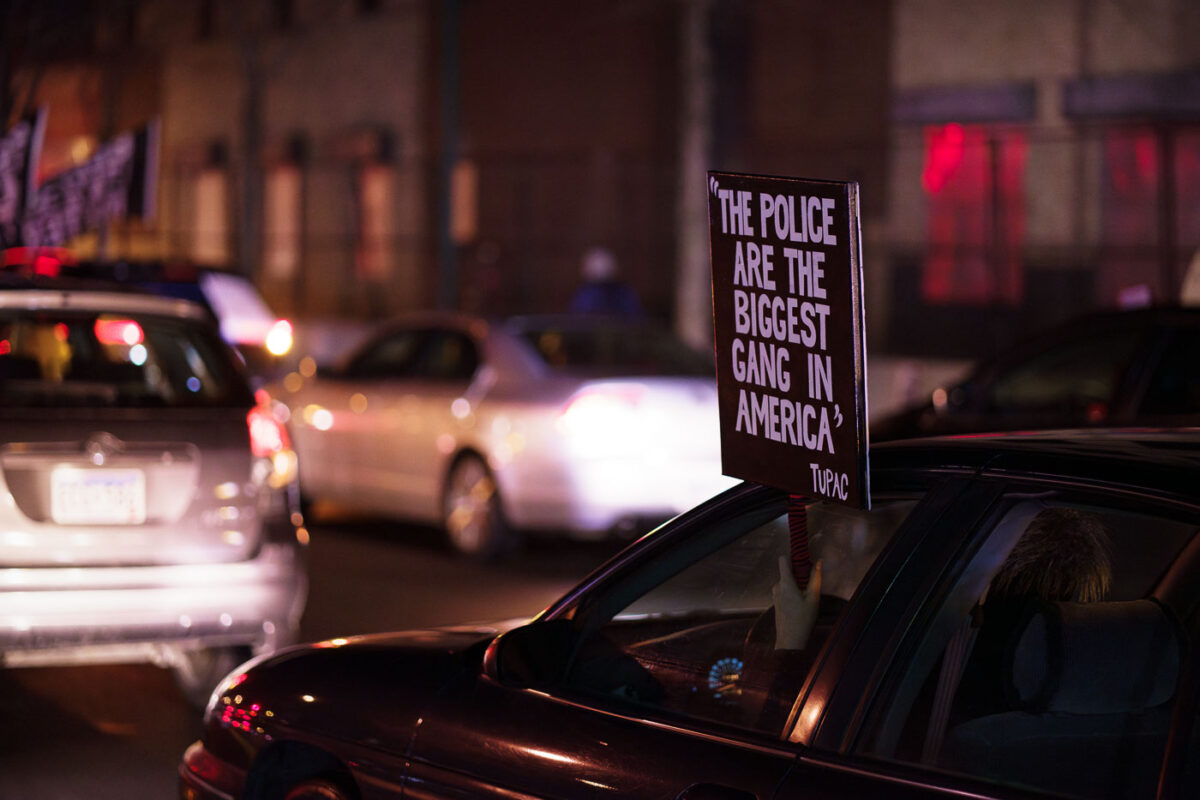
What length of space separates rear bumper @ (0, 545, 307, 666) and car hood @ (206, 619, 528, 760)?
2.04 meters

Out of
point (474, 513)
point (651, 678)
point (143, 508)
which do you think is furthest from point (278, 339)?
point (651, 678)

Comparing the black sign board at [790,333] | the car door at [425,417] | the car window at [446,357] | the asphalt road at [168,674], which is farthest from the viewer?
the car window at [446,357]

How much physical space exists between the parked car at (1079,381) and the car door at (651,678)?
3526 mm

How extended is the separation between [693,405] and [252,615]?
183 inches

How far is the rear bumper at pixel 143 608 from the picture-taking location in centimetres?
636

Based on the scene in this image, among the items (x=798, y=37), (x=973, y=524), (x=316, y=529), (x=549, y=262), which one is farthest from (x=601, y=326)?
(x=549, y=262)

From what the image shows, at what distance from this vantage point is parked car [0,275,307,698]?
21.1 ft

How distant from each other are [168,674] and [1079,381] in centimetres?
603

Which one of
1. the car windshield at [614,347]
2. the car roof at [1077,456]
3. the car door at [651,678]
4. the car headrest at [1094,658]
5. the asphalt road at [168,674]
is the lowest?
the asphalt road at [168,674]

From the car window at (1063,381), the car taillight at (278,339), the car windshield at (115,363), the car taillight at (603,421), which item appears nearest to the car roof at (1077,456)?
the car windshield at (115,363)

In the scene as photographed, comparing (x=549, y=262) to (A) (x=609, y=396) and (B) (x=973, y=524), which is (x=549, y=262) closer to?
(A) (x=609, y=396)

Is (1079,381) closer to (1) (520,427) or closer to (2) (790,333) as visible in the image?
(1) (520,427)

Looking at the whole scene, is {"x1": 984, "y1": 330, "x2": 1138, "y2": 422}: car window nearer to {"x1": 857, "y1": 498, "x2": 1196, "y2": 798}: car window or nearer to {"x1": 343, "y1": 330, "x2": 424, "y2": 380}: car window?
{"x1": 343, "y1": 330, "x2": 424, "y2": 380}: car window

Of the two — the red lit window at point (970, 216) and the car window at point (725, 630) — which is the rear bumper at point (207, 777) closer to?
the car window at point (725, 630)
